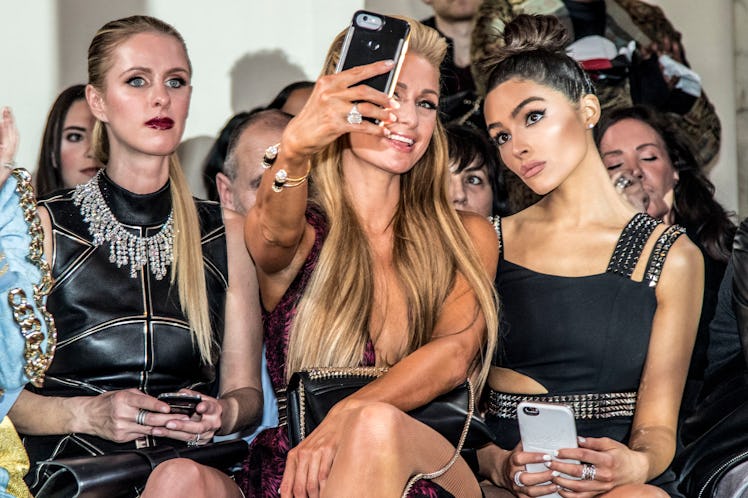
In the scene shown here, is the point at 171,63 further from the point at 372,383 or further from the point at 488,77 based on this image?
the point at 372,383

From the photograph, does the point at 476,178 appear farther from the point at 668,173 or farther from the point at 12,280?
the point at 12,280

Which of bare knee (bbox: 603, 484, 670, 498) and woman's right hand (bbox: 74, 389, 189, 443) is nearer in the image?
bare knee (bbox: 603, 484, 670, 498)

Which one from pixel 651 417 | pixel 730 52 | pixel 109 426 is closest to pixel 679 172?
A: pixel 730 52

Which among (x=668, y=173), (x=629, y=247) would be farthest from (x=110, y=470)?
(x=668, y=173)

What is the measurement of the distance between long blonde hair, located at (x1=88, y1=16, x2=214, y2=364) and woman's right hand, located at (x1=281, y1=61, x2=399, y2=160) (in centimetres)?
70

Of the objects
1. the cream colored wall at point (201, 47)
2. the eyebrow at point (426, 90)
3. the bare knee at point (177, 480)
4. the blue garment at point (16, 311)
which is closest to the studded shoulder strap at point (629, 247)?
the eyebrow at point (426, 90)

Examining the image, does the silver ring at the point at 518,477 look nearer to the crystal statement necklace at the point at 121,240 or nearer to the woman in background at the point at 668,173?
the crystal statement necklace at the point at 121,240

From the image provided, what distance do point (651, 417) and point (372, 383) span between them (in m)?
0.71

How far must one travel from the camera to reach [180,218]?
9.77 feet

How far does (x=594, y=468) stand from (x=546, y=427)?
5.6 inches

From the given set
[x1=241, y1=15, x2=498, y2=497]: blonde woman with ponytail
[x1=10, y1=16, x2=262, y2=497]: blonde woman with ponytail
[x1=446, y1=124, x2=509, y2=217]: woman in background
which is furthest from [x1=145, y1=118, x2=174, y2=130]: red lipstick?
[x1=446, y1=124, x2=509, y2=217]: woman in background

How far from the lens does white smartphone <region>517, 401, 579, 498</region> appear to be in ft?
8.16

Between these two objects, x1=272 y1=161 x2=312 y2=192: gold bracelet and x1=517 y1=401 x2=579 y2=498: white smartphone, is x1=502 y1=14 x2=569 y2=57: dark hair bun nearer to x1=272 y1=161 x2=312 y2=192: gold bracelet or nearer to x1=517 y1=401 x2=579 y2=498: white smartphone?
x1=272 y1=161 x2=312 y2=192: gold bracelet

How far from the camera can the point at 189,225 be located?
2.98 meters
